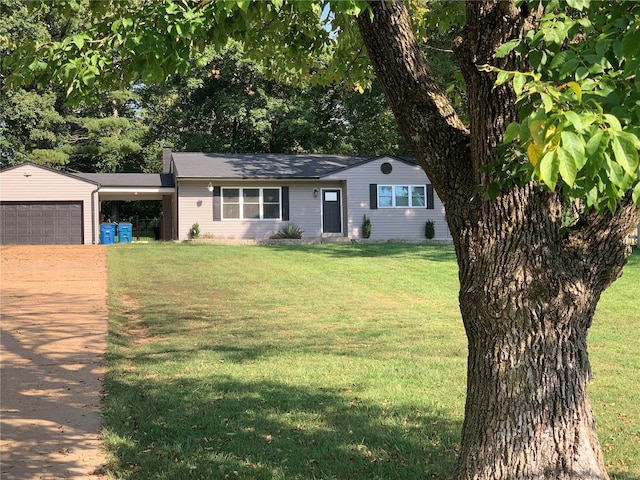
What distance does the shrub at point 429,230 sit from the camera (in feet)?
84.1

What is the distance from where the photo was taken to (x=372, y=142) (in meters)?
36.7

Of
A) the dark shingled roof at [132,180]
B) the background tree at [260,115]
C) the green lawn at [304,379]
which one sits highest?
the background tree at [260,115]

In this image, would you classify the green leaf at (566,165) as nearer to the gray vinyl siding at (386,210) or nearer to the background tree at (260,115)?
the gray vinyl siding at (386,210)

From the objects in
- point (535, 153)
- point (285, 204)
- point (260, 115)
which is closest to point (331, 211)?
point (285, 204)

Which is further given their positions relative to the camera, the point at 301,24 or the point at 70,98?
the point at 301,24

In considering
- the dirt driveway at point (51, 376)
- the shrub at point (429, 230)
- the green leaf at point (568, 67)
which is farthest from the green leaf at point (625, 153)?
the shrub at point (429, 230)

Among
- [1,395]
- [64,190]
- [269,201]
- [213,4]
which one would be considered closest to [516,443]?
[213,4]

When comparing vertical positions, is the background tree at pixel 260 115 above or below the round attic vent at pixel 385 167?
above

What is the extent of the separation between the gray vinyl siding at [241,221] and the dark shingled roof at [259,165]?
1.18 feet

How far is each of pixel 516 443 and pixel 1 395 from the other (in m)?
4.82

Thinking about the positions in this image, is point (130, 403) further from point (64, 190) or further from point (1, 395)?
point (64, 190)

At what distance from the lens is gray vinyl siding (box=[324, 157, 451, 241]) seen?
25.5 metres

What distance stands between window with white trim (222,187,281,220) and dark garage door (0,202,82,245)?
19.4 ft

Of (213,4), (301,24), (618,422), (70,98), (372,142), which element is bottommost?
(618,422)
